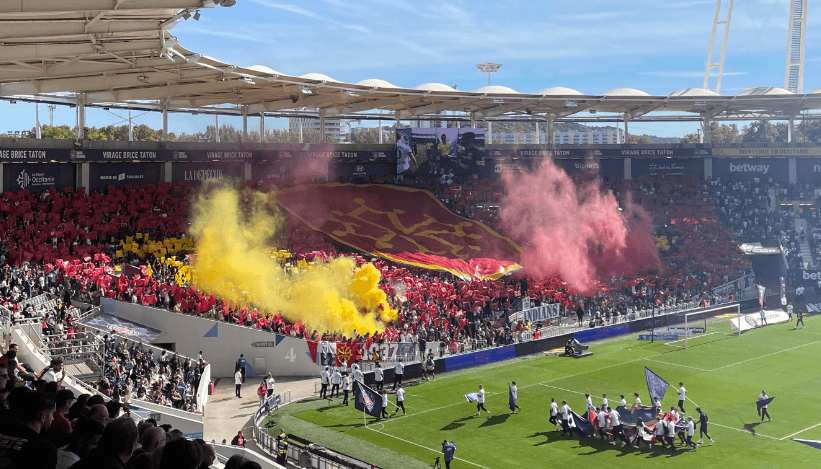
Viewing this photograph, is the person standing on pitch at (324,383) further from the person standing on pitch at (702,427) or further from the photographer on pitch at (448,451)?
the person standing on pitch at (702,427)

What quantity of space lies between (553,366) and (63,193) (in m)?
25.3

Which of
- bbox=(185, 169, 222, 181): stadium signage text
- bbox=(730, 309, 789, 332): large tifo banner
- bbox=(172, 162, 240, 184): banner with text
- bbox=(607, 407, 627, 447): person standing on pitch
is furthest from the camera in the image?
bbox=(185, 169, 222, 181): stadium signage text

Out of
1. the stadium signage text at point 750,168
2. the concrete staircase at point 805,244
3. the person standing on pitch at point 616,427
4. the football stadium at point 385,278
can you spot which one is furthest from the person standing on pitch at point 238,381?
the stadium signage text at point 750,168

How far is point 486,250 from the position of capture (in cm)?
4572

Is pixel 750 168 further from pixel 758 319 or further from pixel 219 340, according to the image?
pixel 219 340

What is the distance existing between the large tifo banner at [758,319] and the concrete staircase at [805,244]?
31.3 feet

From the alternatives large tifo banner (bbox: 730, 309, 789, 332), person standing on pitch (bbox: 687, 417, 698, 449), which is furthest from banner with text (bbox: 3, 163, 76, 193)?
large tifo banner (bbox: 730, 309, 789, 332)

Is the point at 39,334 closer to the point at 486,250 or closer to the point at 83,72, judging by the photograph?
the point at 83,72

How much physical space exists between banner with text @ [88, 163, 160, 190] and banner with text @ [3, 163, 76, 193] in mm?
1161

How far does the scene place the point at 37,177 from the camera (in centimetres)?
3953

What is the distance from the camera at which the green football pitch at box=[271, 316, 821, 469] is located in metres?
22.0

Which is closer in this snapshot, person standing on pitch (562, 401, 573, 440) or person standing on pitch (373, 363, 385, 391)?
person standing on pitch (562, 401, 573, 440)

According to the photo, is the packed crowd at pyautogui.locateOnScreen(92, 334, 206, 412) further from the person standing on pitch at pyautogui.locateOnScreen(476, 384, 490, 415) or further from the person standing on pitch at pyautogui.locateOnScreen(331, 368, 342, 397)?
the person standing on pitch at pyautogui.locateOnScreen(476, 384, 490, 415)

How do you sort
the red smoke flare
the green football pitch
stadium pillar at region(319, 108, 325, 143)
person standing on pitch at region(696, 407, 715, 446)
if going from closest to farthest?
the green football pitch < person standing on pitch at region(696, 407, 715, 446) < the red smoke flare < stadium pillar at region(319, 108, 325, 143)
